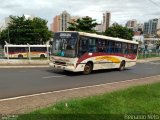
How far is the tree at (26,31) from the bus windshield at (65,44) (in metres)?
47.6

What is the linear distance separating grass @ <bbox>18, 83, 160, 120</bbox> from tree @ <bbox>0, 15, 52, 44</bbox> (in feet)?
189

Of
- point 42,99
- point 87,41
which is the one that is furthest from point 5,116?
point 87,41

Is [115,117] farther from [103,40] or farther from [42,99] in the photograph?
[103,40]

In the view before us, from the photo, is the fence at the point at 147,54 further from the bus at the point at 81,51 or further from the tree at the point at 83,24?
the bus at the point at 81,51

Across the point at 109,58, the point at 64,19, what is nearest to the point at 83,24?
the point at 109,58

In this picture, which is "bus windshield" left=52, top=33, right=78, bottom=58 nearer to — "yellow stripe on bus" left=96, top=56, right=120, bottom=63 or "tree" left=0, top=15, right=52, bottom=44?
"yellow stripe on bus" left=96, top=56, right=120, bottom=63

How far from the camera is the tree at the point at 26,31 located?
6494 centimetres

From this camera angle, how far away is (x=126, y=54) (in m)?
24.3

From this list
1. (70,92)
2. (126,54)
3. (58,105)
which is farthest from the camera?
(126,54)

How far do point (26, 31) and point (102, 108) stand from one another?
5944cm

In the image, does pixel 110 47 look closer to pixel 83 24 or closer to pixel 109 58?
pixel 109 58

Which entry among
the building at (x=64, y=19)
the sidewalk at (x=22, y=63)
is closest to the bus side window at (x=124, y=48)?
the sidewalk at (x=22, y=63)

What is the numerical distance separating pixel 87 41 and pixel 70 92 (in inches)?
310

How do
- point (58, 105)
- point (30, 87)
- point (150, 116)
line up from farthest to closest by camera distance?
1. point (30, 87)
2. point (58, 105)
3. point (150, 116)
